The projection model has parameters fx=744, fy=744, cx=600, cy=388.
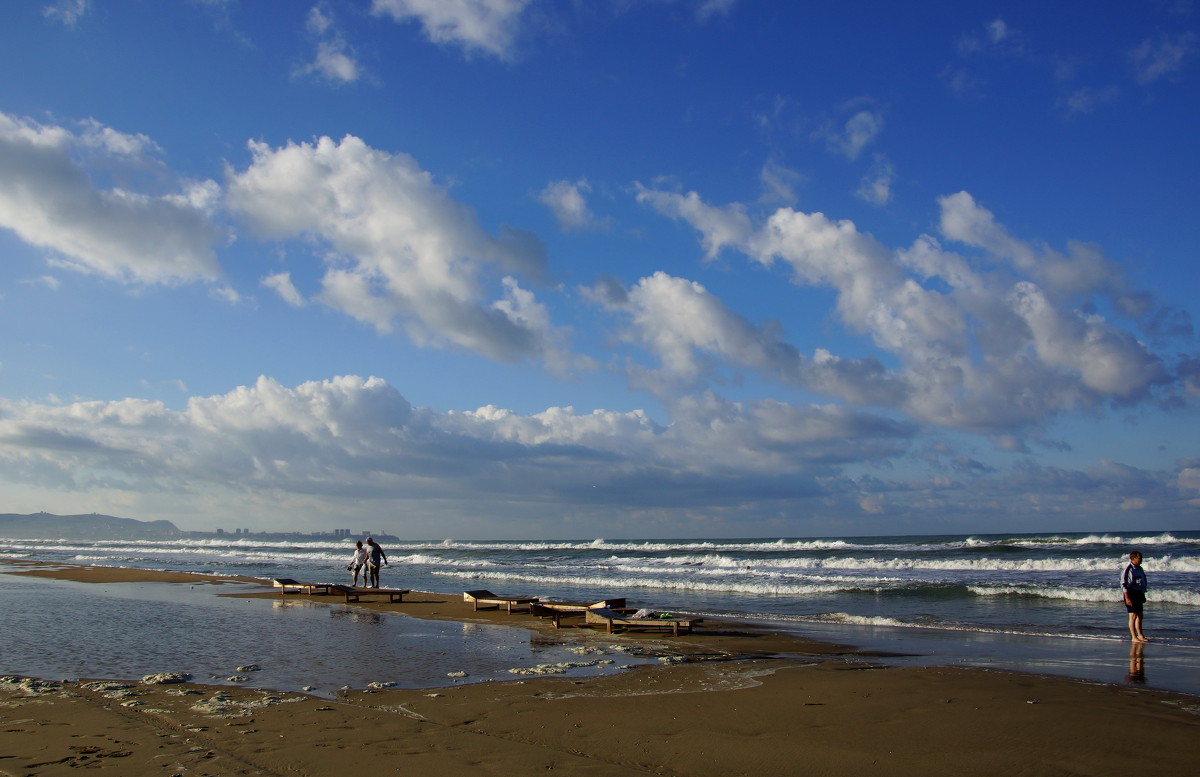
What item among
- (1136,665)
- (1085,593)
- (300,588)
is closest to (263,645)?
(300,588)

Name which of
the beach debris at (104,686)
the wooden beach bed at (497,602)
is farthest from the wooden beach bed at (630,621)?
the beach debris at (104,686)

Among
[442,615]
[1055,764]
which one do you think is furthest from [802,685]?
[442,615]

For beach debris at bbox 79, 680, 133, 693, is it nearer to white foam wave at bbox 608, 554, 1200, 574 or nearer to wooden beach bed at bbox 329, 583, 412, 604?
wooden beach bed at bbox 329, 583, 412, 604

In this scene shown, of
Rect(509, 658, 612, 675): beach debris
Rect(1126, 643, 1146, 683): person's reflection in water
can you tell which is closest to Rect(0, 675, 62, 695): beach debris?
Rect(509, 658, 612, 675): beach debris

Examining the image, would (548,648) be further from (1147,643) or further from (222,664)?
(1147,643)

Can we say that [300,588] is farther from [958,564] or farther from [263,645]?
[958,564]

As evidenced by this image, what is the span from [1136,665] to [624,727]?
890 centimetres

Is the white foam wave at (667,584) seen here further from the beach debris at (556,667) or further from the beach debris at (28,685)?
the beach debris at (28,685)

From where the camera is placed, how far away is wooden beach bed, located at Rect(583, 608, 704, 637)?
14.9 metres

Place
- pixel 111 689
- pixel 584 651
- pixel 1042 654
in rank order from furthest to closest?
pixel 584 651
pixel 1042 654
pixel 111 689

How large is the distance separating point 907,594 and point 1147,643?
10.1 m

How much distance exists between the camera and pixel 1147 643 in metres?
13.7

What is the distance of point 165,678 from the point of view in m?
9.38

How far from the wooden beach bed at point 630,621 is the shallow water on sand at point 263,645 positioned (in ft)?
5.58
